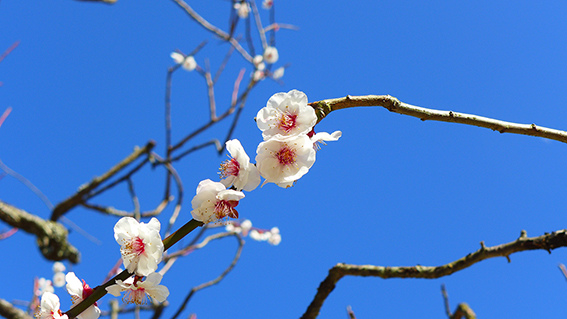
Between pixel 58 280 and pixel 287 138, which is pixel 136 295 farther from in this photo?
pixel 58 280

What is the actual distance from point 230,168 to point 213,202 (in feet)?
0.31

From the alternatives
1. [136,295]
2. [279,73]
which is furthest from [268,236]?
[136,295]

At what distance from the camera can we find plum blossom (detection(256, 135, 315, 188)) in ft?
2.48

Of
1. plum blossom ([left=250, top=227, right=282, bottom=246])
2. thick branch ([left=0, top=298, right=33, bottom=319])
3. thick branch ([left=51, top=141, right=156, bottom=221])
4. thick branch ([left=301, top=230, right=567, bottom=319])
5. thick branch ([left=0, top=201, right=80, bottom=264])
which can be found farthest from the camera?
plum blossom ([left=250, top=227, right=282, bottom=246])

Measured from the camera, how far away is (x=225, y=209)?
739 mm

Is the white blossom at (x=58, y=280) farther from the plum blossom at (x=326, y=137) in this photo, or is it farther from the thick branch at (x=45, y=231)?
the plum blossom at (x=326, y=137)

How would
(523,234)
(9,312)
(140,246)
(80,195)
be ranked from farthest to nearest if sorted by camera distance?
(80,195), (523,234), (140,246), (9,312)

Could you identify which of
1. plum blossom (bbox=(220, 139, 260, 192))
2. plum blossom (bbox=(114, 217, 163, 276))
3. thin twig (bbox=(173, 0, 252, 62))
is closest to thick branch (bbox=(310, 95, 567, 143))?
plum blossom (bbox=(220, 139, 260, 192))

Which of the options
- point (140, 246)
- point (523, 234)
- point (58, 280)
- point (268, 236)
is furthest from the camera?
point (268, 236)

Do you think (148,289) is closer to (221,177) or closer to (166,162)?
(221,177)

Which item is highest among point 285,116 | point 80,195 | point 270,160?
point 80,195

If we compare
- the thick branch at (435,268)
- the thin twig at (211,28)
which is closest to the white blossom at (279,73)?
the thin twig at (211,28)

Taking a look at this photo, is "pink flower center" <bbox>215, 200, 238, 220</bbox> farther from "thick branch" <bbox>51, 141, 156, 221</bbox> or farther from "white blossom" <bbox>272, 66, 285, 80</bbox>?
"white blossom" <bbox>272, 66, 285, 80</bbox>

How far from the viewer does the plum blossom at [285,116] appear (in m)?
0.79
